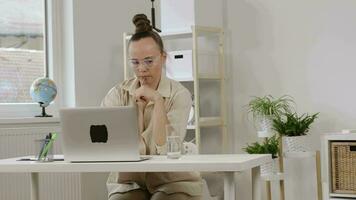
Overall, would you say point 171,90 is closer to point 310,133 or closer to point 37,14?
point 310,133

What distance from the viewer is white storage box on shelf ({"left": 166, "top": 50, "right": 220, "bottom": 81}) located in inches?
147

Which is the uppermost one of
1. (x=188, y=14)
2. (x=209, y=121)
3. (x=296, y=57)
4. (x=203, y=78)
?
(x=188, y=14)

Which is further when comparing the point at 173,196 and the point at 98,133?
the point at 173,196

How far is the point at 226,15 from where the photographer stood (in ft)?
13.3

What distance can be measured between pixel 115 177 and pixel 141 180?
0.13 m

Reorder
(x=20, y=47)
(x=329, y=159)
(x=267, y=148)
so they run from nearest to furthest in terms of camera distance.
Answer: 1. (x=329, y=159)
2. (x=267, y=148)
3. (x=20, y=47)

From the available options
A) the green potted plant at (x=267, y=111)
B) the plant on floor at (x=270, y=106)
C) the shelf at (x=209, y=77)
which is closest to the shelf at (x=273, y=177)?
the green potted plant at (x=267, y=111)

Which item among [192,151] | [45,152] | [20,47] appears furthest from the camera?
[20,47]

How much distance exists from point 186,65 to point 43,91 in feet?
3.10

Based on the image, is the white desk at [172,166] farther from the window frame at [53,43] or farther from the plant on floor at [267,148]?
the window frame at [53,43]

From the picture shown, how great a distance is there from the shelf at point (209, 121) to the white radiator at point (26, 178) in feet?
2.94

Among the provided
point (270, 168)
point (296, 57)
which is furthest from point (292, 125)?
point (296, 57)

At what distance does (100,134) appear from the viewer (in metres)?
2.10

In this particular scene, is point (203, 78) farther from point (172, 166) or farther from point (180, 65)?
point (172, 166)
